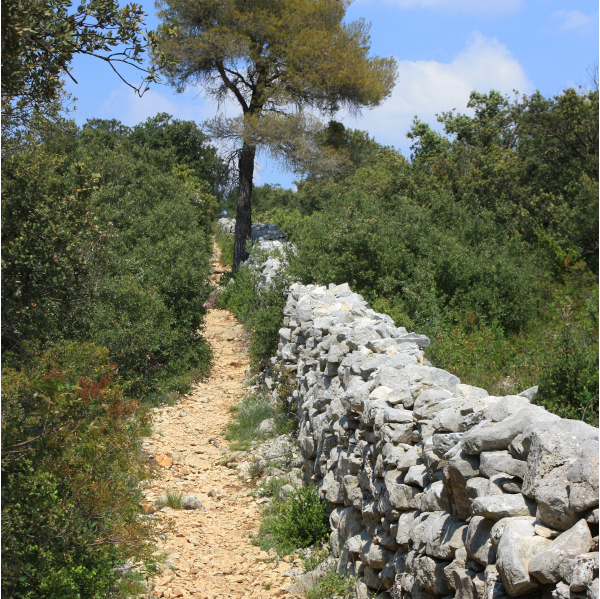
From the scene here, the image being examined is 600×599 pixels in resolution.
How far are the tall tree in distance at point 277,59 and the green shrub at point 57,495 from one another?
50.2ft

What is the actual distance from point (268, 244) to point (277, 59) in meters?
5.94

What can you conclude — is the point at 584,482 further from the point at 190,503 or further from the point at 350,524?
the point at 190,503

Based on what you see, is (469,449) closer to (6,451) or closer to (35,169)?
(6,451)

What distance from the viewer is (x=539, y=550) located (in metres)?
2.53

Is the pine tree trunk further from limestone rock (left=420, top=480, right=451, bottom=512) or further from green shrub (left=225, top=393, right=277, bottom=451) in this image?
limestone rock (left=420, top=480, right=451, bottom=512)

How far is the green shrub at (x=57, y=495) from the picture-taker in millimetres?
3545

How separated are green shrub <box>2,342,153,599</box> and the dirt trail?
897mm

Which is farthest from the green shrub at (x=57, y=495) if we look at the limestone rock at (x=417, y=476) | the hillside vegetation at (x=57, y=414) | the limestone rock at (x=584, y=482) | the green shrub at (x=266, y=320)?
the green shrub at (x=266, y=320)

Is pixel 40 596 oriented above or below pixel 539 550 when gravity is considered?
below

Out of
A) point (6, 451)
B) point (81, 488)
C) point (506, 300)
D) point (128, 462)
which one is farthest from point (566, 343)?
point (6, 451)

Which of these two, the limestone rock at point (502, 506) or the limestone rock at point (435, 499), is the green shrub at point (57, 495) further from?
the limestone rock at point (502, 506)

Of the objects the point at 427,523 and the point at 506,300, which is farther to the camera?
the point at 506,300

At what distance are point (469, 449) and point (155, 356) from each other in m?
8.58

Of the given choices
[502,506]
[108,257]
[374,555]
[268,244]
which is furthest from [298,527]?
[268,244]
